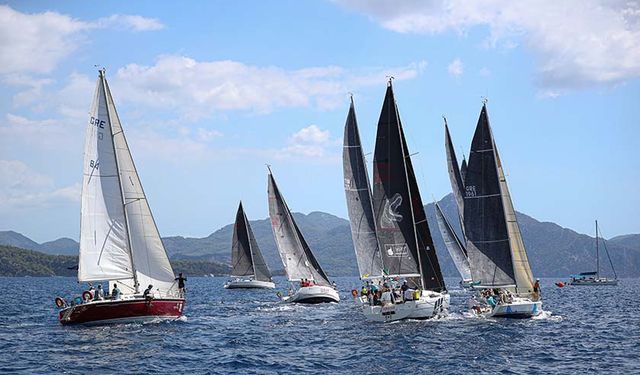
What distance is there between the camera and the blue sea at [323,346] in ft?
98.6

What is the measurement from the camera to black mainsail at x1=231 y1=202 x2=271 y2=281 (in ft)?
336

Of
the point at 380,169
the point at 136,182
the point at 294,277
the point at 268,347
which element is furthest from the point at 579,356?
the point at 294,277

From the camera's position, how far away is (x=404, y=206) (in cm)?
4616

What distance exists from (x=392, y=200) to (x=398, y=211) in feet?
2.65

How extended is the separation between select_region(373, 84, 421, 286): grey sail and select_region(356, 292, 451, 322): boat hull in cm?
271

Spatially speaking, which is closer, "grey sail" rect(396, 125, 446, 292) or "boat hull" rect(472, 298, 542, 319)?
"grey sail" rect(396, 125, 446, 292)

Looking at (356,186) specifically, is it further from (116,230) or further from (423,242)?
(116,230)

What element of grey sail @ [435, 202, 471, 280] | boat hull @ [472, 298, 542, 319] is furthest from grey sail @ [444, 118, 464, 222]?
boat hull @ [472, 298, 542, 319]

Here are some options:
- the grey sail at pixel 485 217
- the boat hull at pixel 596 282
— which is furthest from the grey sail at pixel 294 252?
the boat hull at pixel 596 282

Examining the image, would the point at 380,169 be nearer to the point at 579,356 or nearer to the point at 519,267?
the point at 519,267

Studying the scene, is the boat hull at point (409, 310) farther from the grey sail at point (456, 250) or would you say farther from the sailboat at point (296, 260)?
the grey sail at point (456, 250)

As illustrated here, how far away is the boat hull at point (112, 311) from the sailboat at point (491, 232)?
2115 centimetres

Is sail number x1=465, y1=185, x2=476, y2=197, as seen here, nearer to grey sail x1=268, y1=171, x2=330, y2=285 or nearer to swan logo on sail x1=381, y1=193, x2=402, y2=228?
swan logo on sail x1=381, y1=193, x2=402, y2=228

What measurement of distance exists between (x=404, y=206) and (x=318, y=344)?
1275cm
